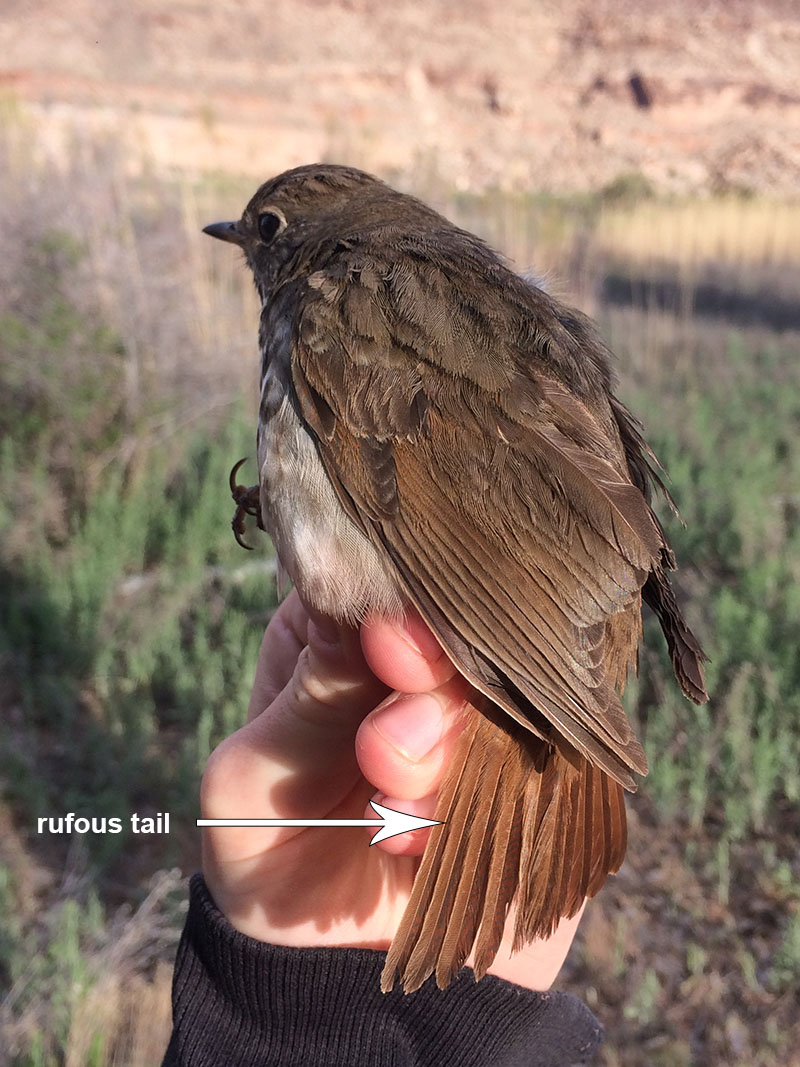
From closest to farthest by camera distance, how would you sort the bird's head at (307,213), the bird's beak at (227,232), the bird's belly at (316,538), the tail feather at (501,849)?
the tail feather at (501,849) → the bird's belly at (316,538) → the bird's head at (307,213) → the bird's beak at (227,232)

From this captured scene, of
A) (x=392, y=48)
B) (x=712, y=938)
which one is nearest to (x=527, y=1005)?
(x=712, y=938)

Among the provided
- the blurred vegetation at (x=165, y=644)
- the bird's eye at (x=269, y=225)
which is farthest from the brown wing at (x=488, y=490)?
the blurred vegetation at (x=165, y=644)

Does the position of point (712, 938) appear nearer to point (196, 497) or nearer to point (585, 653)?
point (585, 653)

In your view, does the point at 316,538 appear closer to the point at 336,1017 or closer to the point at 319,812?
the point at 319,812

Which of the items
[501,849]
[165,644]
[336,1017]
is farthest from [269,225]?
[165,644]

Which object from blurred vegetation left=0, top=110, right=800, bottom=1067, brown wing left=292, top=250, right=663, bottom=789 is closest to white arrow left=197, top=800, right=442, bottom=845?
brown wing left=292, top=250, right=663, bottom=789

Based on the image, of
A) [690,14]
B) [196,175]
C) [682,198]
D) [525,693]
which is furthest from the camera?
[690,14]

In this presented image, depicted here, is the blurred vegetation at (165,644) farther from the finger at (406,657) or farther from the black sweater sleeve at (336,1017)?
the finger at (406,657)
